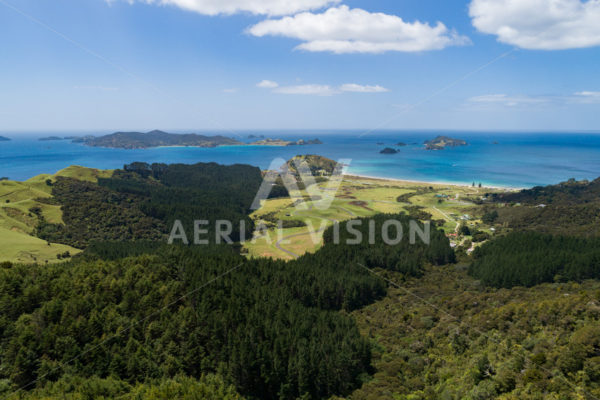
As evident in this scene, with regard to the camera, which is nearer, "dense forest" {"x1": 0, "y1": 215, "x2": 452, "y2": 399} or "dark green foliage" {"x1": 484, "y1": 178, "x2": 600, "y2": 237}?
"dense forest" {"x1": 0, "y1": 215, "x2": 452, "y2": 399}

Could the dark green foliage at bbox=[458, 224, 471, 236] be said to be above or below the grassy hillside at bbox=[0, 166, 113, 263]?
below

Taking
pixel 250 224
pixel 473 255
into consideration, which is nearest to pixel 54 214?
pixel 250 224

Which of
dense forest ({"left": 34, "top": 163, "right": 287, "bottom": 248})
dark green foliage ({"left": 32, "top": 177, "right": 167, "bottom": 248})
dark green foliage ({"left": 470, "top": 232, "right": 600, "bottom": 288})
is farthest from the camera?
dense forest ({"left": 34, "top": 163, "right": 287, "bottom": 248})

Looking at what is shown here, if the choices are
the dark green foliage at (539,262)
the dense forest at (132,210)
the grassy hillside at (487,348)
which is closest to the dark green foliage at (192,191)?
the dense forest at (132,210)

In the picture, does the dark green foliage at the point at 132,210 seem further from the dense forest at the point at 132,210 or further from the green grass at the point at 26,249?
the green grass at the point at 26,249

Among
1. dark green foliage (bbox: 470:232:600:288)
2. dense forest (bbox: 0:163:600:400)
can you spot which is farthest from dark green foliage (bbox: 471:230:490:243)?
dense forest (bbox: 0:163:600:400)

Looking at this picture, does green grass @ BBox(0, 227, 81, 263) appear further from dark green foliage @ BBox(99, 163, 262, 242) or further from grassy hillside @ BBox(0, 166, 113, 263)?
dark green foliage @ BBox(99, 163, 262, 242)
